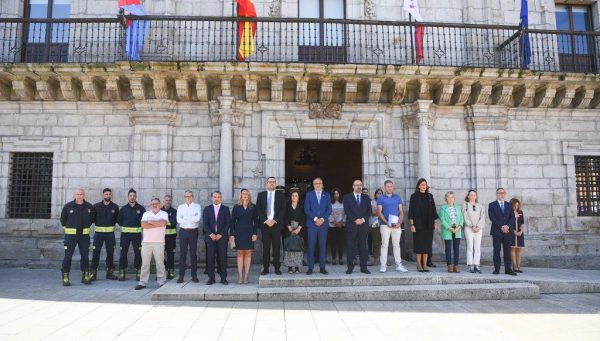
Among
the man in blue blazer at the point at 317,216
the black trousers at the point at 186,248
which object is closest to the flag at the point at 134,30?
the black trousers at the point at 186,248

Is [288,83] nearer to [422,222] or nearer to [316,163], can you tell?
[422,222]

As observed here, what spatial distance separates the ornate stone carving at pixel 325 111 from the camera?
10.1 meters

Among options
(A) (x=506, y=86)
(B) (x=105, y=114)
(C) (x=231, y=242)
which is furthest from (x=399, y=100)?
(B) (x=105, y=114)

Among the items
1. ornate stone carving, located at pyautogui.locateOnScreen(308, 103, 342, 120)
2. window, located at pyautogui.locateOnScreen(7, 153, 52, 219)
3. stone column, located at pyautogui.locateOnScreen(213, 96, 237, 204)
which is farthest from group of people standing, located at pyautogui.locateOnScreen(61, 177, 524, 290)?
window, located at pyautogui.locateOnScreen(7, 153, 52, 219)

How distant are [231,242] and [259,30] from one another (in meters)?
5.58

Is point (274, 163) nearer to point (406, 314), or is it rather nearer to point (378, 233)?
point (378, 233)

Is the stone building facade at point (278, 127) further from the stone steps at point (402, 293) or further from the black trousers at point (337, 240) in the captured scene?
the stone steps at point (402, 293)

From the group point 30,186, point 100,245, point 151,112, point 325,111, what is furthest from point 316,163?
point 30,186

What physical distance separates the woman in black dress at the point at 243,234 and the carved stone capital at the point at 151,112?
349cm

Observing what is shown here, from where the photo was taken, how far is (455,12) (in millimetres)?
10984

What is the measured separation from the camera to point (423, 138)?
9.98m

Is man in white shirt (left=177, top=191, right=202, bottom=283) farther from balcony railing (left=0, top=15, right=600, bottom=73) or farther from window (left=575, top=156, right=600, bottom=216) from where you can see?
window (left=575, top=156, right=600, bottom=216)

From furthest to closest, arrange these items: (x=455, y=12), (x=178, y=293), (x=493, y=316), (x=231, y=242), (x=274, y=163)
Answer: (x=455, y=12), (x=274, y=163), (x=231, y=242), (x=178, y=293), (x=493, y=316)

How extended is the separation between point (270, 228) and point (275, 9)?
19.4 ft
